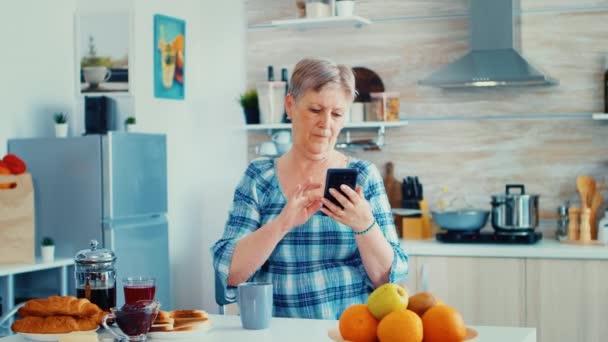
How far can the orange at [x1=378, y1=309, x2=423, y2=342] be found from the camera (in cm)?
195

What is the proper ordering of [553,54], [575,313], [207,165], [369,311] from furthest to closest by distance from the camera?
1. [207,165]
2. [553,54]
3. [575,313]
4. [369,311]

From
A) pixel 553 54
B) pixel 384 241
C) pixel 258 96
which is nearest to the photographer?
pixel 384 241

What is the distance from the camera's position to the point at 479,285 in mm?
4570

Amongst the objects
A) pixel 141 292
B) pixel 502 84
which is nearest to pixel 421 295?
pixel 141 292

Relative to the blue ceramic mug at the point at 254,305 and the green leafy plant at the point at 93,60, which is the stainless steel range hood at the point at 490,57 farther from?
the blue ceramic mug at the point at 254,305

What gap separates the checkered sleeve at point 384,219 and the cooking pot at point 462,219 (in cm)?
213

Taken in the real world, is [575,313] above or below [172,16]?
below

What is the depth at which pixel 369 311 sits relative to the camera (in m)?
2.05

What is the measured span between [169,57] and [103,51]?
0.43 metres

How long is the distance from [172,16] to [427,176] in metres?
1.83

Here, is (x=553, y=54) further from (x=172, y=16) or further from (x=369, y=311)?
(x=369, y=311)

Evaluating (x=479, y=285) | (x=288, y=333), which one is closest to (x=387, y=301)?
(x=288, y=333)

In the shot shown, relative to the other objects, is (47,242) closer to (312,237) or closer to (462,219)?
(462,219)

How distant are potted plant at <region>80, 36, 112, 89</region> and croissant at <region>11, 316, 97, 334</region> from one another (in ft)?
10.5
